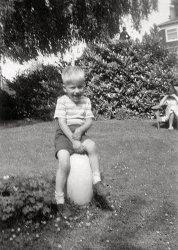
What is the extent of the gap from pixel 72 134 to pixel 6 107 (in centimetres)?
1451

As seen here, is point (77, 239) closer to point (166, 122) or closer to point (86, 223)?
point (86, 223)

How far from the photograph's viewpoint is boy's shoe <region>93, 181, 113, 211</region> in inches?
222

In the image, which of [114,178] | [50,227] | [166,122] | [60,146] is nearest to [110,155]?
[114,178]

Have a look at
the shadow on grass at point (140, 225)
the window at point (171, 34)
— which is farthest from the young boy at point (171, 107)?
the window at point (171, 34)

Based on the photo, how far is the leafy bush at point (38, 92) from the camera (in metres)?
17.8

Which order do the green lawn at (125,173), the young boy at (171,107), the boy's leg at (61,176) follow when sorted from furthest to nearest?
1. the young boy at (171,107)
2. the boy's leg at (61,176)
3. the green lawn at (125,173)

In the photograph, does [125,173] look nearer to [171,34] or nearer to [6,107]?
[6,107]

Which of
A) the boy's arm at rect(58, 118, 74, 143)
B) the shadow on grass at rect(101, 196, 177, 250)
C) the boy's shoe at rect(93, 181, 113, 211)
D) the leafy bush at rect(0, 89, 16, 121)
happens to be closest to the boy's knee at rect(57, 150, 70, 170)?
the boy's arm at rect(58, 118, 74, 143)

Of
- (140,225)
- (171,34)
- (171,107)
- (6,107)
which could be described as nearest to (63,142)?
Result: (140,225)

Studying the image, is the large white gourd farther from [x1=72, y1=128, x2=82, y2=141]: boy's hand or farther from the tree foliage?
the tree foliage

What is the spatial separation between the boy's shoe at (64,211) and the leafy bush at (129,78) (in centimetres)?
1154

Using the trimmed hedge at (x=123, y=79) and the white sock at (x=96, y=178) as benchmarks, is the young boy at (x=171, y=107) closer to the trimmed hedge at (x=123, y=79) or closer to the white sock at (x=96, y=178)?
the trimmed hedge at (x=123, y=79)

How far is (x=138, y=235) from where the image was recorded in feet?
16.2

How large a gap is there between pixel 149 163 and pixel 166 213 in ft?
9.90
